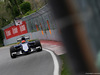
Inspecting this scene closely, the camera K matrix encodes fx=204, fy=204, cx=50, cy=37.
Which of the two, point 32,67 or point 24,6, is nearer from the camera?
point 32,67

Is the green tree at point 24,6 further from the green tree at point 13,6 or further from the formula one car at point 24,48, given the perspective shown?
the formula one car at point 24,48

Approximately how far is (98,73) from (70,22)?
323 mm

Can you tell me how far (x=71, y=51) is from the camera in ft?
3.72

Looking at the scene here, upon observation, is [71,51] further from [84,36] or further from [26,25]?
[26,25]

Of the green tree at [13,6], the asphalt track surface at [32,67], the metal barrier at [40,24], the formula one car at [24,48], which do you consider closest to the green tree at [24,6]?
the green tree at [13,6]

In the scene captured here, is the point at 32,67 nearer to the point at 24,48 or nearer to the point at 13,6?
the point at 24,48

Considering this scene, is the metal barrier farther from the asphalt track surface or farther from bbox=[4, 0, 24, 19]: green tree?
bbox=[4, 0, 24, 19]: green tree

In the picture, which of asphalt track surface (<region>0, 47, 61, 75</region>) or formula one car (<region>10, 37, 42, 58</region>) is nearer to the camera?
asphalt track surface (<region>0, 47, 61, 75</region>)

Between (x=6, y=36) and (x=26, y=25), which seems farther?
(x=6, y=36)

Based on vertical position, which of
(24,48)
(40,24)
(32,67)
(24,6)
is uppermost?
(24,6)

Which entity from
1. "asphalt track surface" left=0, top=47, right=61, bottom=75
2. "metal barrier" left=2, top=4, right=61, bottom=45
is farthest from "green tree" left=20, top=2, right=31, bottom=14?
"asphalt track surface" left=0, top=47, right=61, bottom=75

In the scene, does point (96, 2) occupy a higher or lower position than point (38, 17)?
lower

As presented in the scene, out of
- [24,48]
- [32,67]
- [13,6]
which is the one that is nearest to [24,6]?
[13,6]

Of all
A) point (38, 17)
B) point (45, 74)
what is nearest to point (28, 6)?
point (38, 17)
